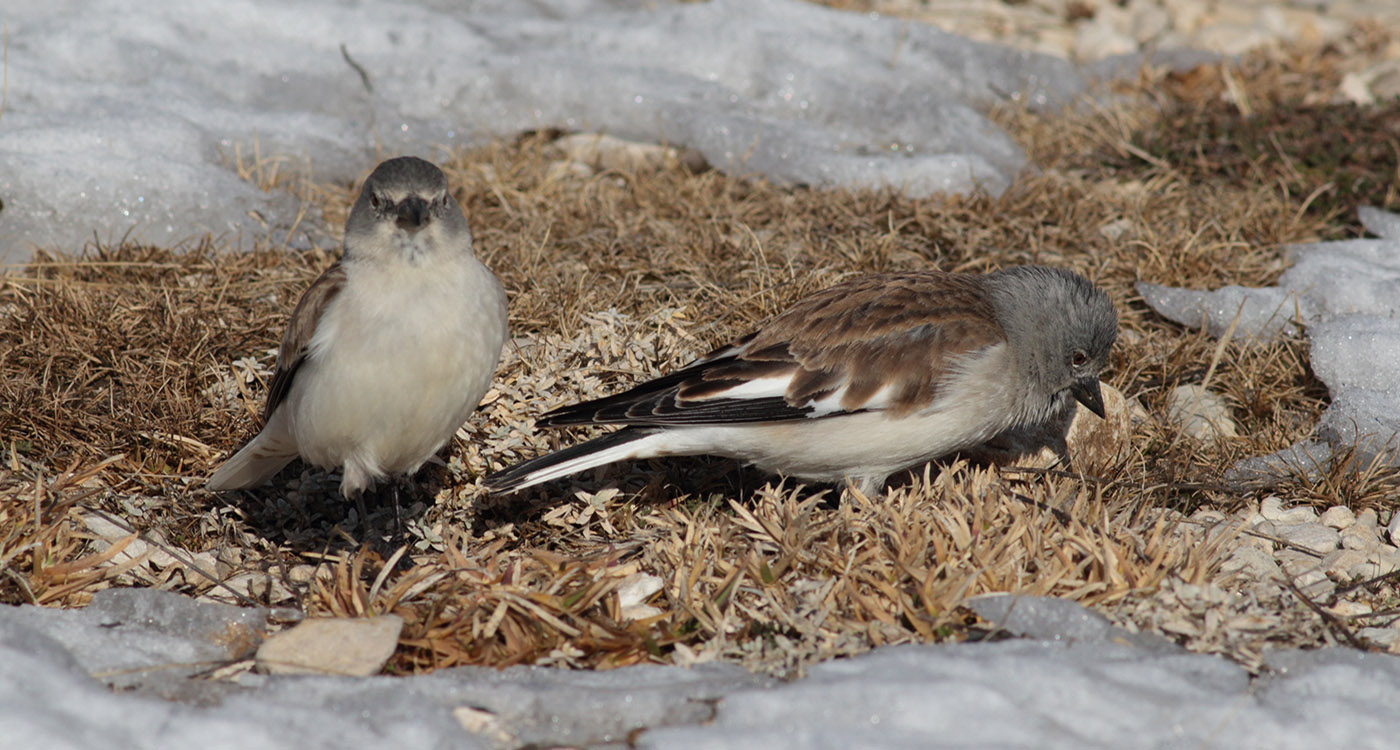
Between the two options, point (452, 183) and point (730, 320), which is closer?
point (730, 320)

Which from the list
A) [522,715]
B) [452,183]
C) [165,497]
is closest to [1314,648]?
[522,715]

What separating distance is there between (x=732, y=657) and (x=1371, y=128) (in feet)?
18.3

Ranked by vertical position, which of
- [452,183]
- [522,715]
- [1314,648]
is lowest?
[1314,648]

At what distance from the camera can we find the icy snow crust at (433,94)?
598 centimetres

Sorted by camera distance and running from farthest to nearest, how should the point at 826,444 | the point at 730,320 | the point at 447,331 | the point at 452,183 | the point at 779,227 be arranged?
the point at 452,183
the point at 779,227
the point at 730,320
the point at 826,444
the point at 447,331

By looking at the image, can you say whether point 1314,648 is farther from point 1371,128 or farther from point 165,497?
point 1371,128

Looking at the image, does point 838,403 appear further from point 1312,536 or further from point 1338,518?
point 1338,518

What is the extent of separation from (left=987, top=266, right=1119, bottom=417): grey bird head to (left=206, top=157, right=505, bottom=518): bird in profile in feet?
6.10

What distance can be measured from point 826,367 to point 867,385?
15cm

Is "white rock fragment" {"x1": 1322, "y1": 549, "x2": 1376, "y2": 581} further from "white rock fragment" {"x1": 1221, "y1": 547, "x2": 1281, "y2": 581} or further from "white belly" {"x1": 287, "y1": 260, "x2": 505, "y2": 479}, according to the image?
"white belly" {"x1": 287, "y1": 260, "x2": 505, "y2": 479}

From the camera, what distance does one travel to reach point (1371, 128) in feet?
22.2

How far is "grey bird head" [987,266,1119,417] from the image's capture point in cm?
434

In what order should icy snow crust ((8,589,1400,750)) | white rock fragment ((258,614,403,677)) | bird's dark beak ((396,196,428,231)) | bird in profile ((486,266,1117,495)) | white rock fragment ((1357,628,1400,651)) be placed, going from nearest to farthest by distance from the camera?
icy snow crust ((8,589,1400,750)), white rock fragment ((258,614,403,677)), white rock fragment ((1357,628,1400,651)), bird's dark beak ((396,196,428,231)), bird in profile ((486,266,1117,495))

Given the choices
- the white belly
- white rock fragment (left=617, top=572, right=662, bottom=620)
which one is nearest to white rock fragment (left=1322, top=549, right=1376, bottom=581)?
white rock fragment (left=617, top=572, right=662, bottom=620)
